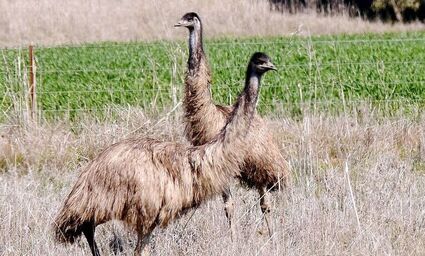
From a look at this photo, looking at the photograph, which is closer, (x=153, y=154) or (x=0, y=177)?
(x=153, y=154)

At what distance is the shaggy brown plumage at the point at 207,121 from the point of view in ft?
24.3

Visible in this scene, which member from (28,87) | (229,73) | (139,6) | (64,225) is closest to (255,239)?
(64,225)

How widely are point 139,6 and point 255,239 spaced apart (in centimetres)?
2216

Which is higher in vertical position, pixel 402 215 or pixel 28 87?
pixel 28 87

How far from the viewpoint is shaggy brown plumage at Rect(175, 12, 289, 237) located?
740 centimetres

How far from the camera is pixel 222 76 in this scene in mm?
16031

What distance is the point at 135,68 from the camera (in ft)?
60.6

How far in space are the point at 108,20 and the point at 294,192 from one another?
68.6 ft

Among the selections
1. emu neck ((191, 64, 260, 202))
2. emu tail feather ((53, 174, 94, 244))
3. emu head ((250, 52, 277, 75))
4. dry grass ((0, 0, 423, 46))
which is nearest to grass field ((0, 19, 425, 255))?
emu tail feather ((53, 174, 94, 244))

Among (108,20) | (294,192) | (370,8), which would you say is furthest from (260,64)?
(370,8)

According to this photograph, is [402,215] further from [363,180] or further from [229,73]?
[229,73]

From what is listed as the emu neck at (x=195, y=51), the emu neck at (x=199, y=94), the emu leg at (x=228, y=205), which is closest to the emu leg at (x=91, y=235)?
the emu leg at (x=228, y=205)

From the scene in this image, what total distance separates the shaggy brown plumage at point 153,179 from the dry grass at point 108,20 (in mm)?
20473

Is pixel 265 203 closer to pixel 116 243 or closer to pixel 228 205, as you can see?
pixel 228 205
